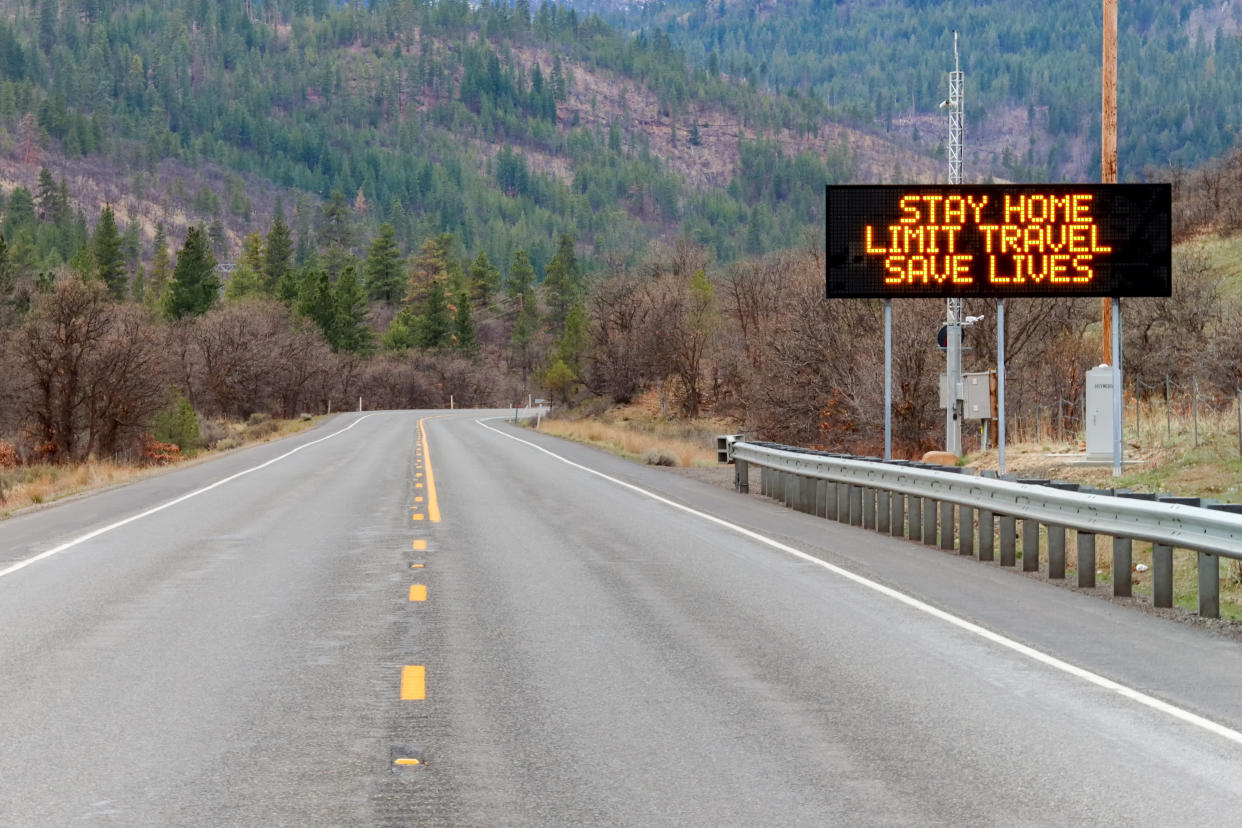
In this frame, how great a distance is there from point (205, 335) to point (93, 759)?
101m

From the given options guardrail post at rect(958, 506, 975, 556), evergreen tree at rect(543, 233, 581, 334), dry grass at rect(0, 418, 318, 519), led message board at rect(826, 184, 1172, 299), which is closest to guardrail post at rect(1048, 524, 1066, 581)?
guardrail post at rect(958, 506, 975, 556)

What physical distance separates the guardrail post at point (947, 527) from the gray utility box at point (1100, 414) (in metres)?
8.12

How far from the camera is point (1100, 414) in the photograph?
81.1ft

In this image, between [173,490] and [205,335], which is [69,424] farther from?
[205,335]

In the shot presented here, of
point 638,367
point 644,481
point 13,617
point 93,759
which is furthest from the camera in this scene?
point 638,367

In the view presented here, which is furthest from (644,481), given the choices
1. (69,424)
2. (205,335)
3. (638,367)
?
(205,335)

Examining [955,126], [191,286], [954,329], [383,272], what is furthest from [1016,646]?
[383,272]

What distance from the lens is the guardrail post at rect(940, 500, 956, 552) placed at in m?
17.2

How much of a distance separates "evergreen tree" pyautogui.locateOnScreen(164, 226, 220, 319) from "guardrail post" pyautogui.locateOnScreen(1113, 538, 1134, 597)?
110786 millimetres

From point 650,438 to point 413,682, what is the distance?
43916 mm

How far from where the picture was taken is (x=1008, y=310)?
43375 millimetres

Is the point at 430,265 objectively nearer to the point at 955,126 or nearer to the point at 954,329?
the point at 955,126

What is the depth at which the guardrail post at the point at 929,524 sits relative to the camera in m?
17.9

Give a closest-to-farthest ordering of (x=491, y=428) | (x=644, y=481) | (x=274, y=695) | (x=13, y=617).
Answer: (x=274, y=695)
(x=13, y=617)
(x=644, y=481)
(x=491, y=428)
